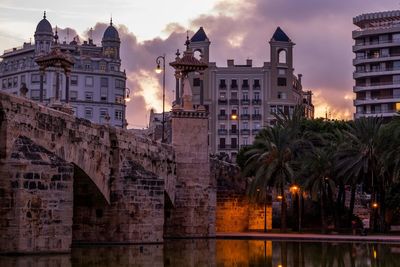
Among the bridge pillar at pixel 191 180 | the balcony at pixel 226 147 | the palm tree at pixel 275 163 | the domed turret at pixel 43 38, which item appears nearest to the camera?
the bridge pillar at pixel 191 180

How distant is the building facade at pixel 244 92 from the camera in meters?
124

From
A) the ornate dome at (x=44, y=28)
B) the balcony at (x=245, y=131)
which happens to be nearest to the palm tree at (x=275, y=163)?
the balcony at (x=245, y=131)

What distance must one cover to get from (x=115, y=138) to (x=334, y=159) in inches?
772

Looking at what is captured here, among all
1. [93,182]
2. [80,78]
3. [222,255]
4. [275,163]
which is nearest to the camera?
[222,255]

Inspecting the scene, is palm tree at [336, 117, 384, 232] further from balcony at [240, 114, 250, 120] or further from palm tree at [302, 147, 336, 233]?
balcony at [240, 114, 250, 120]

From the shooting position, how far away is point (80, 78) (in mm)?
121000

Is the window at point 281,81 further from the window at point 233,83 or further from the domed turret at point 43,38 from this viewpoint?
the domed turret at point 43,38

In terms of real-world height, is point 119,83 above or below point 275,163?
above

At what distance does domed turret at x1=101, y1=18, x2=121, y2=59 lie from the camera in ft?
427

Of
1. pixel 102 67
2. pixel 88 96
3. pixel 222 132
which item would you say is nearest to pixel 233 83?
pixel 222 132

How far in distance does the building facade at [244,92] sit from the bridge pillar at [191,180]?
73506mm

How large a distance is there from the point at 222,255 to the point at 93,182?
670 centimetres

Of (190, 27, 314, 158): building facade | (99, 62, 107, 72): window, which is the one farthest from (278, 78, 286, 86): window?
(99, 62, 107, 72): window

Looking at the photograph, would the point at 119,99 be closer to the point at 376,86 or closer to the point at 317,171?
the point at 376,86
